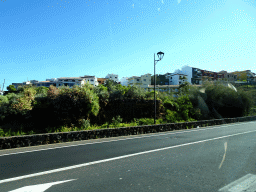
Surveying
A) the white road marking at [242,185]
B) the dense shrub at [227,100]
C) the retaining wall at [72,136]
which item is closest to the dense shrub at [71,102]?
the retaining wall at [72,136]

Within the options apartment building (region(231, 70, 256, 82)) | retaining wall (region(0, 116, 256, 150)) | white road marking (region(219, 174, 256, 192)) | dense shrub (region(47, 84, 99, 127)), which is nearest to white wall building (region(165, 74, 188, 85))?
apartment building (region(231, 70, 256, 82))

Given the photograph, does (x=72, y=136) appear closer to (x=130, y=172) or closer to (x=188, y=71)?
(x=130, y=172)

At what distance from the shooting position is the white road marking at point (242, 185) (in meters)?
4.06

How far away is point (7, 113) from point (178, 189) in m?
18.9

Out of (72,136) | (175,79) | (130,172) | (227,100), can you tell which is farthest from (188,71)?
(130,172)

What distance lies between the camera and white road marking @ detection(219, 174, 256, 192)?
406 centimetres

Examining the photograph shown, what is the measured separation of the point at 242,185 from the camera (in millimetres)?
4305

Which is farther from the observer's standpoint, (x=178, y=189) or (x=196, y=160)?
(x=196, y=160)

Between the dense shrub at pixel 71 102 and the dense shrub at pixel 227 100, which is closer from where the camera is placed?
the dense shrub at pixel 71 102

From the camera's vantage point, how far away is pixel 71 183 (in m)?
4.46

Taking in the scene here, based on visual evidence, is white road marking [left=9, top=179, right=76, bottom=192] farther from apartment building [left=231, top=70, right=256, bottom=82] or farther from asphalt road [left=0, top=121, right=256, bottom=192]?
apartment building [left=231, top=70, right=256, bottom=82]

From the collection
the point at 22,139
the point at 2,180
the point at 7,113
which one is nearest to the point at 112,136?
the point at 22,139

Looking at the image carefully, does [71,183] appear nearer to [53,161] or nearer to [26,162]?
[53,161]

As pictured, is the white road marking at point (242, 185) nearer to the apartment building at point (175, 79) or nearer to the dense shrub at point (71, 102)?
the dense shrub at point (71, 102)
